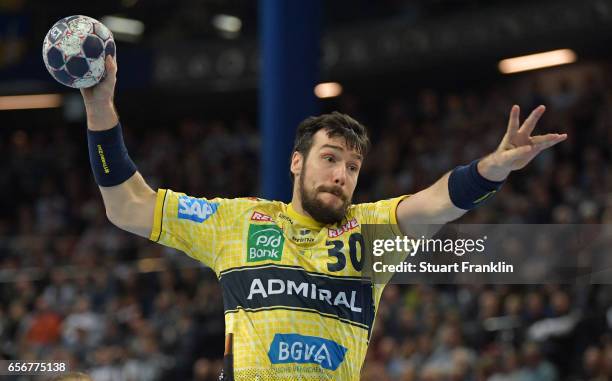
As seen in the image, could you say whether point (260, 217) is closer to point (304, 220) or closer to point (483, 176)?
point (304, 220)

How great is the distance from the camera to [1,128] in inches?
1025

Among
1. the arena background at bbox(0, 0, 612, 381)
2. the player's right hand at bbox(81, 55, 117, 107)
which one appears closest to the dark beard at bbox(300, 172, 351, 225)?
the player's right hand at bbox(81, 55, 117, 107)

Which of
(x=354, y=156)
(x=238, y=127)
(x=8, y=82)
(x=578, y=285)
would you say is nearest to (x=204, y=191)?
(x=238, y=127)

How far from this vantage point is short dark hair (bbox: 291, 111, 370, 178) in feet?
16.1

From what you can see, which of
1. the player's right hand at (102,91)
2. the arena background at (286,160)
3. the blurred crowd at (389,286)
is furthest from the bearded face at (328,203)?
the blurred crowd at (389,286)

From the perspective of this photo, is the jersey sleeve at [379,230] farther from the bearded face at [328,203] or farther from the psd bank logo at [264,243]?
the psd bank logo at [264,243]

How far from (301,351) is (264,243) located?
580 mm

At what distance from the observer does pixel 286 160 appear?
28.9 feet

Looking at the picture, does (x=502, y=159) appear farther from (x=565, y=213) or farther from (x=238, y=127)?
(x=238, y=127)

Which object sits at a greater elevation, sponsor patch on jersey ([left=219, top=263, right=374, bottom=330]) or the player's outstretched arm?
the player's outstretched arm

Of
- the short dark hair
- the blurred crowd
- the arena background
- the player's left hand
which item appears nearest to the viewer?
the player's left hand

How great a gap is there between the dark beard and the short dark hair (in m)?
0.25

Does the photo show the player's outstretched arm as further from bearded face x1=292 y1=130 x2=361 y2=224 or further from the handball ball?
the handball ball

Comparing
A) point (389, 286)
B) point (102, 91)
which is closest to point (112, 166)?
point (102, 91)
